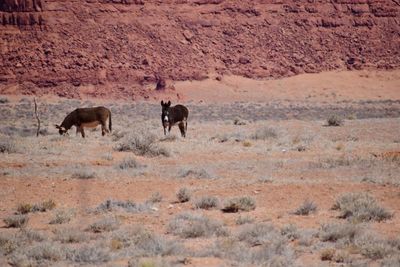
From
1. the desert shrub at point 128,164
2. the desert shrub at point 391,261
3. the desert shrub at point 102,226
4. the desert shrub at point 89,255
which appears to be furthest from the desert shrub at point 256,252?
the desert shrub at point 128,164

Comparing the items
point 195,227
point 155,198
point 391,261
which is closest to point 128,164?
point 155,198

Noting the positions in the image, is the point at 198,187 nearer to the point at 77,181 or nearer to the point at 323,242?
the point at 77,181

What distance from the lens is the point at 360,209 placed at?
36.8 ft

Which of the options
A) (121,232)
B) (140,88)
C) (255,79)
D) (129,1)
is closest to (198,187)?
(121,232)

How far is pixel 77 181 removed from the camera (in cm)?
1484

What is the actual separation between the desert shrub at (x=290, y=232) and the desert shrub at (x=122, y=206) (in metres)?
2.78

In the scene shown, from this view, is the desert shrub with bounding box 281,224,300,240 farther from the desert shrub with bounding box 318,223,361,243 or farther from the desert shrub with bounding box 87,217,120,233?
the desert shrub with bounding box 87,217,120,233

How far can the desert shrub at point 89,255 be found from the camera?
8.60 m

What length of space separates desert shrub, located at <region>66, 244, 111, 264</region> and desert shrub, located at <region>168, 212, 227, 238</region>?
59.7 inches

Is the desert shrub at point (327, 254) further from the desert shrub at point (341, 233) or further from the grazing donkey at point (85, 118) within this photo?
the grazing donkey at point (85, 118)

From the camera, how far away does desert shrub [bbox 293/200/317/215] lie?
11.5 m

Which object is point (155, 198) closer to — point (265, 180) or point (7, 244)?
point (265, 180)

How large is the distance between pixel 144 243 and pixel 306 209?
344 cm

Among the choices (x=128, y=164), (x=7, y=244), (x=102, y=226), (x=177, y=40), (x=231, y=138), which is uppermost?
(x=177, y=40)
